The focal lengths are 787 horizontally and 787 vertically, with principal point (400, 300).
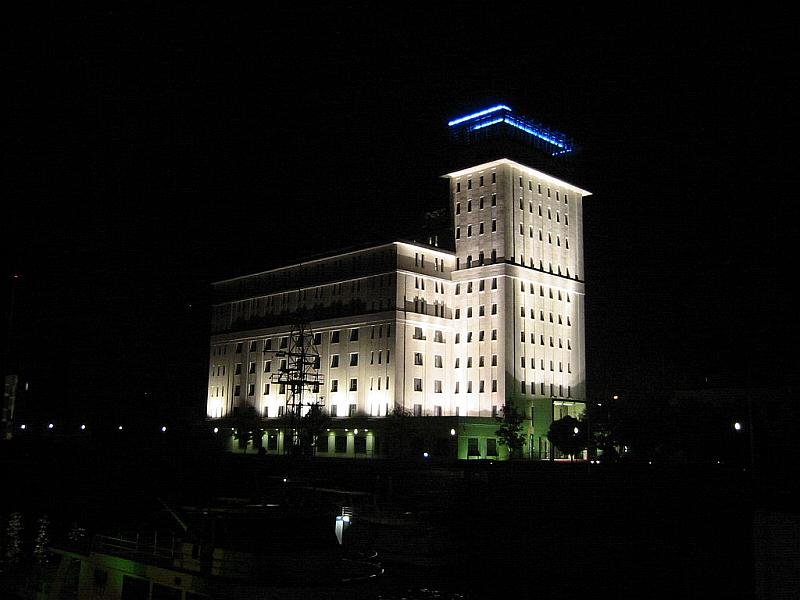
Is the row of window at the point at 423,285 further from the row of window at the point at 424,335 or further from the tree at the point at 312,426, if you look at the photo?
the tree at the point at 312,426

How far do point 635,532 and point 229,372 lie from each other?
79.0 m

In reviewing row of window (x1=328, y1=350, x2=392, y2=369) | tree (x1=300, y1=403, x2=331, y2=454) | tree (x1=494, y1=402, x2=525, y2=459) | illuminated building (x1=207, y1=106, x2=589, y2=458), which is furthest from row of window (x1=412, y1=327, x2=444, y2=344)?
tree (x1=300, y1=403, x2=331, y2=454)

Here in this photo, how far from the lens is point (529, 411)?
87375 mm

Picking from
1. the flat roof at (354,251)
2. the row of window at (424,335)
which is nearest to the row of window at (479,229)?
the flat roof at (354,251)

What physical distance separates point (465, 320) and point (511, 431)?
55.4 feet

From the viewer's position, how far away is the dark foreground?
32.8 meters

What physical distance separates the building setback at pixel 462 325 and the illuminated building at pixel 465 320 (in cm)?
15

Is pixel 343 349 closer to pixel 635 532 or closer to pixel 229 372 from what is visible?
pixel 229 372

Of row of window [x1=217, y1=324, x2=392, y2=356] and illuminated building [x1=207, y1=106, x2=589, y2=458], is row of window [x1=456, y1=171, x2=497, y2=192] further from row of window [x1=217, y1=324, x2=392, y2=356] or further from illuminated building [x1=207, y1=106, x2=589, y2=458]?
row of window [x1=217, y1=324, x2=392, y2=356]

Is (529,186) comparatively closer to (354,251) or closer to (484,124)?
(484,124)

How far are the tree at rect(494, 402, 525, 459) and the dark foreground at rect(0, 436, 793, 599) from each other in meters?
14.4

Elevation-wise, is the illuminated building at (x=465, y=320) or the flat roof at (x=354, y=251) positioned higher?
the flat roof at (x=354, y=251)

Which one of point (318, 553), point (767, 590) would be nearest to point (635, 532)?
point (767, 590)

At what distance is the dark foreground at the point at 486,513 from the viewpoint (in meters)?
32.8
